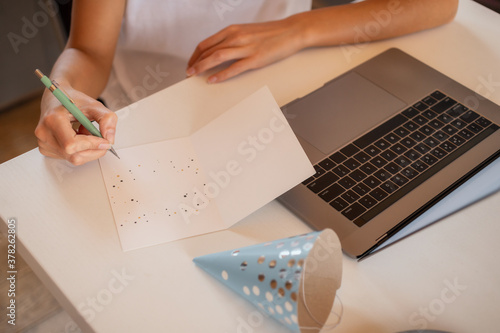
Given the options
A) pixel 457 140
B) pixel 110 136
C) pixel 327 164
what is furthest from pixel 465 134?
pixel 110 136

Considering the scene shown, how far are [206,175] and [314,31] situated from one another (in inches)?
14.9

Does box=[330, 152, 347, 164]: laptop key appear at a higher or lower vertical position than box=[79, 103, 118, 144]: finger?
lower

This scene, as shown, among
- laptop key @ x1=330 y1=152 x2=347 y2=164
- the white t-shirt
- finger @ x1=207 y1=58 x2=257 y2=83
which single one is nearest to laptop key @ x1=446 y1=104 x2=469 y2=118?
laptop key @ x1=330 y1=152 x2=347 y2=164

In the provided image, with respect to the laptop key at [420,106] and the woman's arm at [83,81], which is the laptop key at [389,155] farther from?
the woman's arm at [83,81]

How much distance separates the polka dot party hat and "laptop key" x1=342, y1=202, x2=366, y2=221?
0.11 meters

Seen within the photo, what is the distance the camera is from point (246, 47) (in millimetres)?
924

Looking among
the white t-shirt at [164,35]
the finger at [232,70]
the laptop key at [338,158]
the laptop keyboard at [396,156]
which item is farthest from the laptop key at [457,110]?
the white t-shirt at [164,35]

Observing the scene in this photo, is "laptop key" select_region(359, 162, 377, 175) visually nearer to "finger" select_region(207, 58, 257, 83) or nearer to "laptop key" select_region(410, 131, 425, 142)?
"laptop key" select_region(410, 131, 425, 142)

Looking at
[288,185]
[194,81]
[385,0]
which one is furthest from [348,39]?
[288,185]

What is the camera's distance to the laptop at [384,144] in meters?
0.71

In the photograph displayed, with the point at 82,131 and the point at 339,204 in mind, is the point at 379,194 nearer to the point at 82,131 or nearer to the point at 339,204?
the point at 339,204

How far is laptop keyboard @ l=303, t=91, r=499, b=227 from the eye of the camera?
0.72 meters

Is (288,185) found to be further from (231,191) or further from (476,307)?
(476,307)

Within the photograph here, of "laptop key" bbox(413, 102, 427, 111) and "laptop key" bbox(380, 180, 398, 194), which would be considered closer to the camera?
"laptop key" bbox(380, 180, 398, 194)
